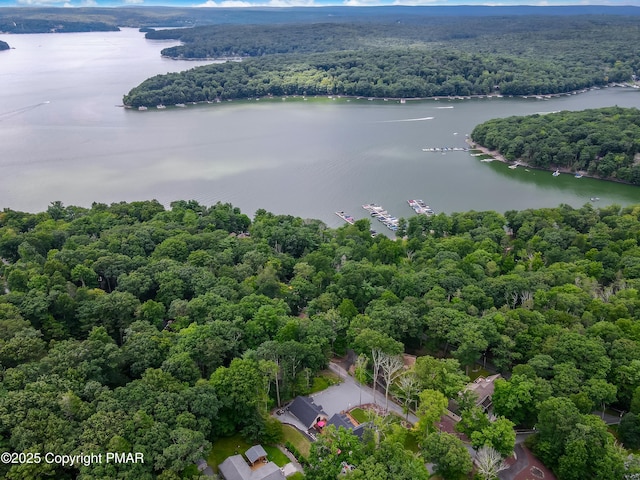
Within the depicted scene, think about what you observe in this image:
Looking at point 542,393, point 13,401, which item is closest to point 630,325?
point 542,393

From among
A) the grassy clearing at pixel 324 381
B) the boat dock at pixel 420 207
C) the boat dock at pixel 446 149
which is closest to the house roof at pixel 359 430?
the grassy clearing at pixel 324 381

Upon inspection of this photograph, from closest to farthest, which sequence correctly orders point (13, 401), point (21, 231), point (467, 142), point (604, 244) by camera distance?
point (13, 401)
point (604, 244)
point (21, 231)
point (467, 142)

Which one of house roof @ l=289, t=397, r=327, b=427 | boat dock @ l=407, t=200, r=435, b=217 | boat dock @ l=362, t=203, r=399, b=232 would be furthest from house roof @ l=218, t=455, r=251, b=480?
boat dock @ l=407, t=200, r=435, b=217

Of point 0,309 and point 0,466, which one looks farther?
point 0,309

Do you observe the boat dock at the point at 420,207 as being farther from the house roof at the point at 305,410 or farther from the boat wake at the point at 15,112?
the boat wake at the point at 15,112

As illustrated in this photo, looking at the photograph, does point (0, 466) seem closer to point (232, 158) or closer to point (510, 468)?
point (510, 468)

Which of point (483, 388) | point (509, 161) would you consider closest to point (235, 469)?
point (483, 388)
